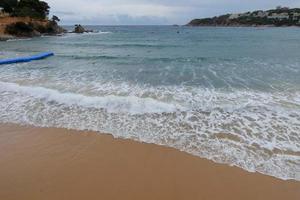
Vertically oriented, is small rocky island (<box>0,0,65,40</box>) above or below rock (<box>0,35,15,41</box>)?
above

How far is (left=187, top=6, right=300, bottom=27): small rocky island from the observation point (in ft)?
412

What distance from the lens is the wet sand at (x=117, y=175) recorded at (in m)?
4.20

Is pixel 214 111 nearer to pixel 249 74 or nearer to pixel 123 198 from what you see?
pixel 123 198

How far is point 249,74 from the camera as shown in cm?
1385

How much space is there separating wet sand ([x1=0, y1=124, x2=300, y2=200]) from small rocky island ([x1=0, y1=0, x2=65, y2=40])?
151 feet

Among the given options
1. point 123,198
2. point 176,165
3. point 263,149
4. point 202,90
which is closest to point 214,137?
point 263,149

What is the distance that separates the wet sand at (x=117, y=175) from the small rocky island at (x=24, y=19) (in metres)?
46.0

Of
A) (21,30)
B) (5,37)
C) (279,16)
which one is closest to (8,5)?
(21,30)

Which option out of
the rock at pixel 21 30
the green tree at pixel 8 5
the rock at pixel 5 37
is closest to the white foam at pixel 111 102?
the rock at pixel 5 37

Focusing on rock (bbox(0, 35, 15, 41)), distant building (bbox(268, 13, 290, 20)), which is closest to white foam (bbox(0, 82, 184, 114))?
rock (bbox(0, 35, 15, 41))

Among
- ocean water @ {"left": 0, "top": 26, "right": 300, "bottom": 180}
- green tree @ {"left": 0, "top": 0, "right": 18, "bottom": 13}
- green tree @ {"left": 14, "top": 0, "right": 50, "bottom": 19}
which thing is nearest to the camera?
ocean water @ {"left": 0, "top": 26, "right": 300, "bottom": 180}

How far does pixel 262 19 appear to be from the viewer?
13850 centimetres

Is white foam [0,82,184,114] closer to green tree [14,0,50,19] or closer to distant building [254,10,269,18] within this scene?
green tree [14,0,50,19]

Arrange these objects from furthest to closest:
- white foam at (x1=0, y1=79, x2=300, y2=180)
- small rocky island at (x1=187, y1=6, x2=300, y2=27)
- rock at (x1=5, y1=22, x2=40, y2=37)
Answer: small rocky island at (x1=187, y1=6, x2=300, y2=27) < rock at (x1=5, y1=22, x2=40, y2=37) < white foam at (x1=0, y1=79, x2=300, y2=180)
